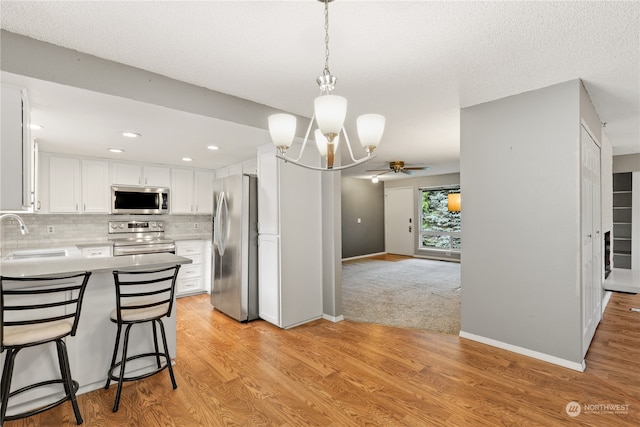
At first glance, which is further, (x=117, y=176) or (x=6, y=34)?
(x=117, y=176)

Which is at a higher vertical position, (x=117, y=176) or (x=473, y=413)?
(x=117, y=176)

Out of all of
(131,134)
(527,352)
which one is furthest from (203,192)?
(527,352)

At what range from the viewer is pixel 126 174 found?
4609 millimetres

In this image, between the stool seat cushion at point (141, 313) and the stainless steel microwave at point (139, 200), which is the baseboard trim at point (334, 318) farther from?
the stainless steel microwave at point (139, 200)

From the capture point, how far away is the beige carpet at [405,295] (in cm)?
370

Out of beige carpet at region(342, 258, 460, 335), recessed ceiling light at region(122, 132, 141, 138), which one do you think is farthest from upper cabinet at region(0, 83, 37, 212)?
beige carpet at region(342, 258, 460, 335)

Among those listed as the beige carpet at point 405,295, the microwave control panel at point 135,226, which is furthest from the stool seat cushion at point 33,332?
the microwave control panel at point 135,226

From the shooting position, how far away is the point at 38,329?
1.84 meters

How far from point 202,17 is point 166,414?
239 centimetres

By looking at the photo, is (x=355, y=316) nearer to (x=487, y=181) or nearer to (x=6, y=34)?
(x=487, y=181)

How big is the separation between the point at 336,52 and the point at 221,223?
2.66m

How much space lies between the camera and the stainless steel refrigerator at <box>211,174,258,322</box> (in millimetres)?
3717

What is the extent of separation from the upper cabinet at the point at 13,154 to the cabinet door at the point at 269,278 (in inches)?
82.9

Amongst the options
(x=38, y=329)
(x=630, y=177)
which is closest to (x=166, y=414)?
(x=38, y=329)
